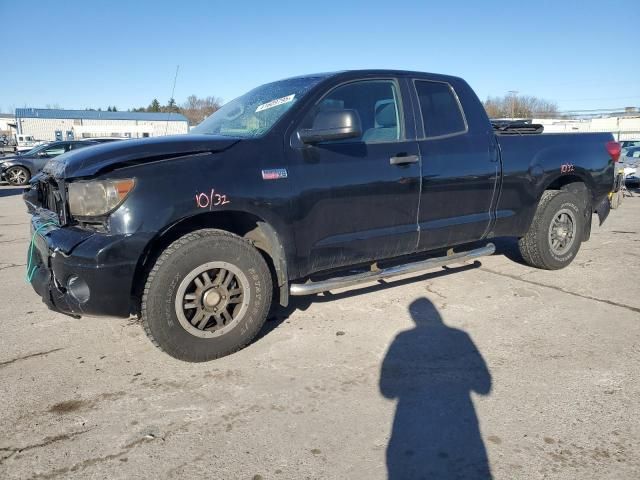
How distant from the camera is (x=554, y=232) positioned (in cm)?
514

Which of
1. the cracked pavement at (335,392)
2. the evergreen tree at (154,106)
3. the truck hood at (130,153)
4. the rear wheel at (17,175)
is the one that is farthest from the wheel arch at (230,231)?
the evergreen tree at (154,106)

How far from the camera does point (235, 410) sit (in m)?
2.64

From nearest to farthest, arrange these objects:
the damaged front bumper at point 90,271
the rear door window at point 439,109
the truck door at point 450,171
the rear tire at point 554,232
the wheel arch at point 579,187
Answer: the damaged front bumper at point 90,271
the truck door at point 450,171
the rear door window at point 439,109
the rear tire at point 554,232
the wheel arch at point 579,187

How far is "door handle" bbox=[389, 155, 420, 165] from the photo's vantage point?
3.73m

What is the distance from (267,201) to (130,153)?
2.94ft

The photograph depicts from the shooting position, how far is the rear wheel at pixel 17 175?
16391 millimetres

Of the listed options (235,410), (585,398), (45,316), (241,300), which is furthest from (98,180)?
(585,398)

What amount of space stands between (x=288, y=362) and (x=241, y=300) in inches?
20.7

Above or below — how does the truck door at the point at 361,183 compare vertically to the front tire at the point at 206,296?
above

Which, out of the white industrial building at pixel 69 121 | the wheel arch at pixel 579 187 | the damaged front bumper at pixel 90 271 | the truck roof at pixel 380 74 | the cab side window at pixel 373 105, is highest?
the white industrial building at pixel 69 121

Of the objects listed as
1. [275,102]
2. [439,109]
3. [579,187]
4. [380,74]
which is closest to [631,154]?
[579,187]

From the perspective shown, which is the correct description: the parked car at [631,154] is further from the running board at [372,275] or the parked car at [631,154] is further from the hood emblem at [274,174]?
the hood emblem at [274,174]

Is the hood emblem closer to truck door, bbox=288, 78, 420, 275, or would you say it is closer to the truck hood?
truck door, bbox=288, 78, 420, 275

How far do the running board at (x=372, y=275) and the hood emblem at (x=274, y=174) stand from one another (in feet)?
2.59
